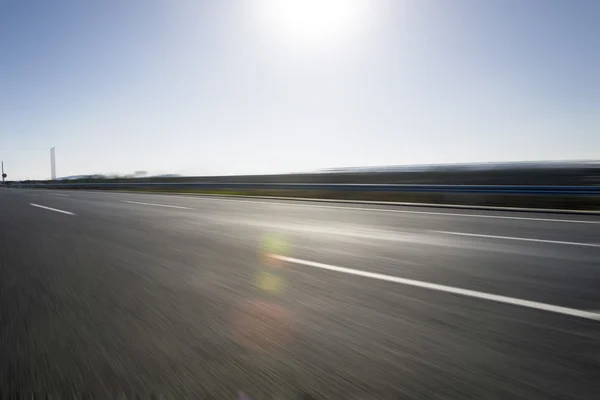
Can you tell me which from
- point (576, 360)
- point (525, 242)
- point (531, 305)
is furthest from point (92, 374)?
point (525, 242)

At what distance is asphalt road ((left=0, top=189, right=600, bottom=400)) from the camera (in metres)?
2.00

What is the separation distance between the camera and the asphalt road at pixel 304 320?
6.56 ft

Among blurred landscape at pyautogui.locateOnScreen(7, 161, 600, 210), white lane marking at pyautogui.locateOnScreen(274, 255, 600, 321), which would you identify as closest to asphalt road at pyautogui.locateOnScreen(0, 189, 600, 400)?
white lane marking at pyautogui.locateOnScreen(274, 255, 600, 321)

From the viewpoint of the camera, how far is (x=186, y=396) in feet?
6.20

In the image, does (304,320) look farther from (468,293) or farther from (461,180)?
(461,180)

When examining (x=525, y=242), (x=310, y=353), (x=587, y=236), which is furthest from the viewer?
(x=587, y=236)

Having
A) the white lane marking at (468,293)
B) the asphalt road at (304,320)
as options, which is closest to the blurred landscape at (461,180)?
the asphalt road at (304,320)

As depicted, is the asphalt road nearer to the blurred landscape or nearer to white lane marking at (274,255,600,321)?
white lane marking at (274,255,600,321)

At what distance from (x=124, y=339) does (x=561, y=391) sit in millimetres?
2424

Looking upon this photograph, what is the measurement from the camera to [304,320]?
2.85 m

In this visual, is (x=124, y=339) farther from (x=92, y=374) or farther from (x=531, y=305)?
(x=531, y=305)

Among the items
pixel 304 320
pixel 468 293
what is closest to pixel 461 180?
pixel 468 293

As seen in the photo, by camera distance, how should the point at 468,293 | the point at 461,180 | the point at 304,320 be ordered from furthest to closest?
1. the point at 461,180
2. the point at 468,293
3. the point at 304,320

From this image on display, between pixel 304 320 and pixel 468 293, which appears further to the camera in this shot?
pixel 468 293
